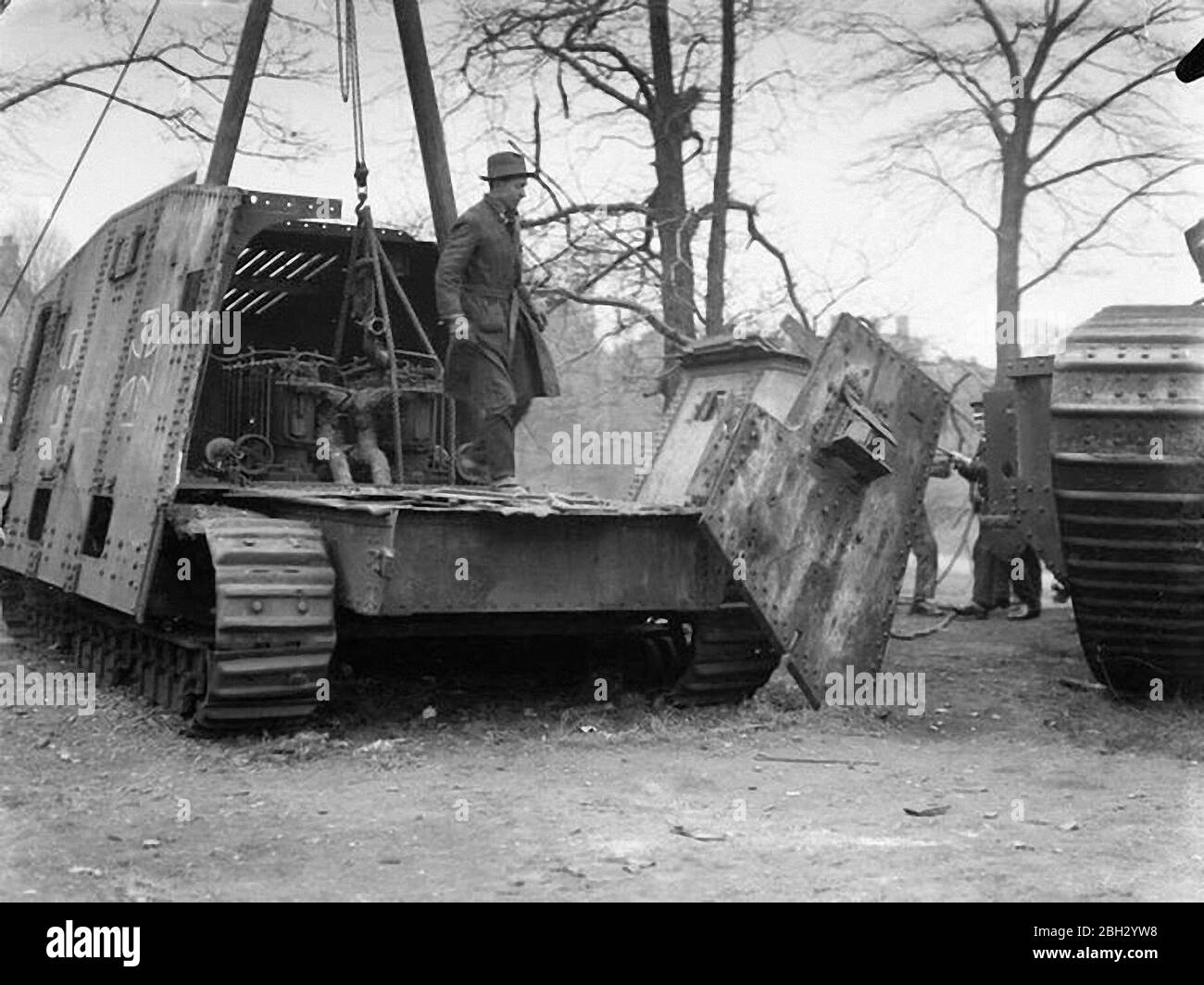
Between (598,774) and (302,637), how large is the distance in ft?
4.38

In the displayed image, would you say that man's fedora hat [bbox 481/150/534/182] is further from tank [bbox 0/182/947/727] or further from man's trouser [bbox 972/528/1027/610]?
man's trouser [bbox 972/528/1027/610]

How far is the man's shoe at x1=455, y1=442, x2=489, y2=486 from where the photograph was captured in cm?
954

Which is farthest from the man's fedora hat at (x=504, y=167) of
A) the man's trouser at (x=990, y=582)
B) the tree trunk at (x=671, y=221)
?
the man's trouser at (x=990, y=582)

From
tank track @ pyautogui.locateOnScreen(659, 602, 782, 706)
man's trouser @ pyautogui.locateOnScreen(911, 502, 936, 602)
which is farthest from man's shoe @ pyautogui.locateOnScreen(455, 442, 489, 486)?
man's trouser @ pyautogui.locateOnScreen(911, 502, 936, 602)

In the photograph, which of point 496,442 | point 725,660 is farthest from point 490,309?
point 725,660

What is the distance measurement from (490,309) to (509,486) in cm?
102

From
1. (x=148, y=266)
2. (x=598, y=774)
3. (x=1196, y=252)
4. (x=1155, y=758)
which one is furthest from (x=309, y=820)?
(x=1196, y=252)

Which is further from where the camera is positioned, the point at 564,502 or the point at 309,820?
the point at 564,502

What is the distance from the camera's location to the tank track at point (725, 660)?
8.18 m

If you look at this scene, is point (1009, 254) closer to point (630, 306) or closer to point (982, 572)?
point (982, 572)

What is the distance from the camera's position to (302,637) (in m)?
6.90

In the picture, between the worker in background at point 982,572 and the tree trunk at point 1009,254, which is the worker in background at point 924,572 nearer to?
the worker in background at point 982,572

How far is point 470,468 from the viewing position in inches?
378

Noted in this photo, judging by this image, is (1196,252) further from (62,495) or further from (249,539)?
(62,495)
